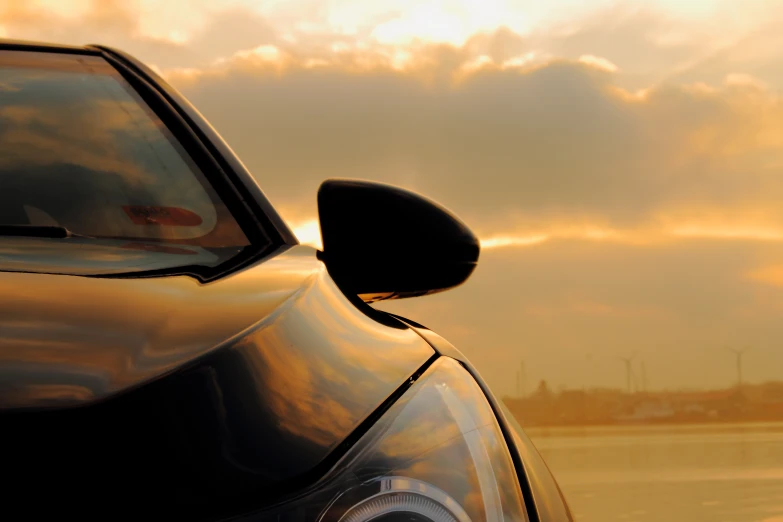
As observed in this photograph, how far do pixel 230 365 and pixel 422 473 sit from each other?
247 millimetres

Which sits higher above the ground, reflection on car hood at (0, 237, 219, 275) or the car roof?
the car roof

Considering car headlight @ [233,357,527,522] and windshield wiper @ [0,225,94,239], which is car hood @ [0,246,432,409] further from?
windshield wiper @ [0,225,94,239]

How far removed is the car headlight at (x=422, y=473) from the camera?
3.19 feet

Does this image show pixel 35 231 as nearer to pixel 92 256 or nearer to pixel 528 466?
pixel 92 256

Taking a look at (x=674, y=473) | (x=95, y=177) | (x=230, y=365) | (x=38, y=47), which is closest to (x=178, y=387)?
(x=230, y=365)

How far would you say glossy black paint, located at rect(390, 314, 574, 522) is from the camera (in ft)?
3.79

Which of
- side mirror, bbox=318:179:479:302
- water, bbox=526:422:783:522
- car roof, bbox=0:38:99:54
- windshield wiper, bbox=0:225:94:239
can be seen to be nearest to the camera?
windshield wiper, bbox=0:225:94:239

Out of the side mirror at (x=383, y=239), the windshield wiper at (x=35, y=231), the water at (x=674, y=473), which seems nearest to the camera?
the windshield wiper at (x=35, y=231)

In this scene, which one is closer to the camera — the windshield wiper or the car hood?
the car hood

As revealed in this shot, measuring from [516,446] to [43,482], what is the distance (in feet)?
1.97

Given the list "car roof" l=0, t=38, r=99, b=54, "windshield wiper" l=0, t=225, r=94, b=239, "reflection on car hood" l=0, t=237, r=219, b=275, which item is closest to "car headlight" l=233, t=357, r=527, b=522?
"reflection on car hood" l=0, t=237, r=219, b=275

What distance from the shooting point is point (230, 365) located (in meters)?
1.07

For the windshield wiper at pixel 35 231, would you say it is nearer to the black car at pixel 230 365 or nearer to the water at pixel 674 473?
the black car at pixel 230 365

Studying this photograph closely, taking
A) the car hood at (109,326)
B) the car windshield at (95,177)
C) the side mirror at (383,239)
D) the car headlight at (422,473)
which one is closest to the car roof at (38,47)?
the car windshield at (95,177)
